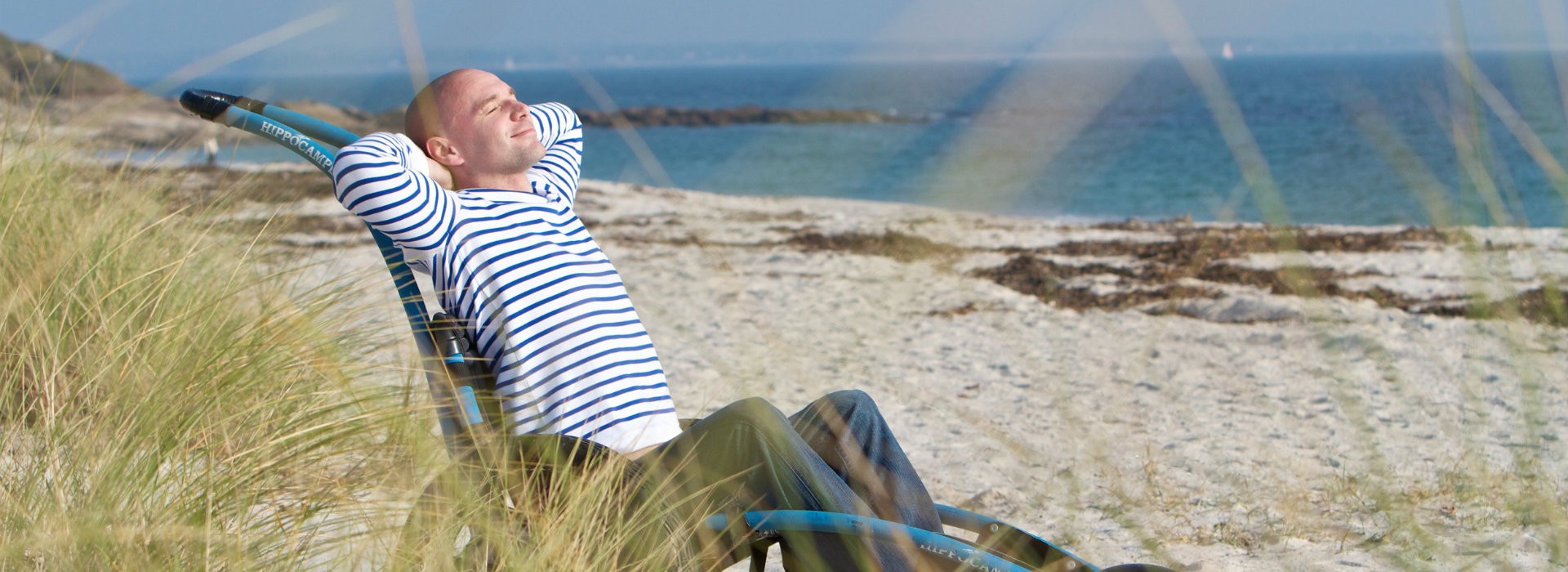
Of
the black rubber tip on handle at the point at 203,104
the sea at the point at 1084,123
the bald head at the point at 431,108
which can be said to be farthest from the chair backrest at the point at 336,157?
the sea at the point at 1084,123

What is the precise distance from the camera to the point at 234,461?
5.68 ft

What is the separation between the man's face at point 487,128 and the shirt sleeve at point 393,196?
0.52ft

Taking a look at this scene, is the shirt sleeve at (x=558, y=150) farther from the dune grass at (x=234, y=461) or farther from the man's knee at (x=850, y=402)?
the man's knee at (x=850, y=402)

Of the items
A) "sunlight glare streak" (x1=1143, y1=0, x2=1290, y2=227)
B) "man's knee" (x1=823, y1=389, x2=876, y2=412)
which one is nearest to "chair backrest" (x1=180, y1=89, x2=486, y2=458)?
"man's knee" (x1=823, y1=389, x2=876, y2=412)

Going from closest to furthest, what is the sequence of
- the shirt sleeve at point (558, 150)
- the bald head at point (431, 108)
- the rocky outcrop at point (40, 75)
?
the bald head at point (431, 108) → the shirt sleeve at point (558, 150) → the rocky outcrop at point (40, 75)

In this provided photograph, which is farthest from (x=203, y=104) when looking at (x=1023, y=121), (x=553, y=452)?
(x=1023, y=121)

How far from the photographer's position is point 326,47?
1376 mm

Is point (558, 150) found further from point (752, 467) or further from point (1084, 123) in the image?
point (1084, 123)

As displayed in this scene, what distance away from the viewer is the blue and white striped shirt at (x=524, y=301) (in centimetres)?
197

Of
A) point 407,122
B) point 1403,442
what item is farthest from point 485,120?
point 1403,442

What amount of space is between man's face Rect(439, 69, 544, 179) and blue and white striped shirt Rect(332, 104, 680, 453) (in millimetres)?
76

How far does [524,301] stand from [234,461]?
53cm

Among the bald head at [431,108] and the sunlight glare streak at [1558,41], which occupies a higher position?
the bald head at [431,108]

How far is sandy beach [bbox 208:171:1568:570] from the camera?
1.19 metres
